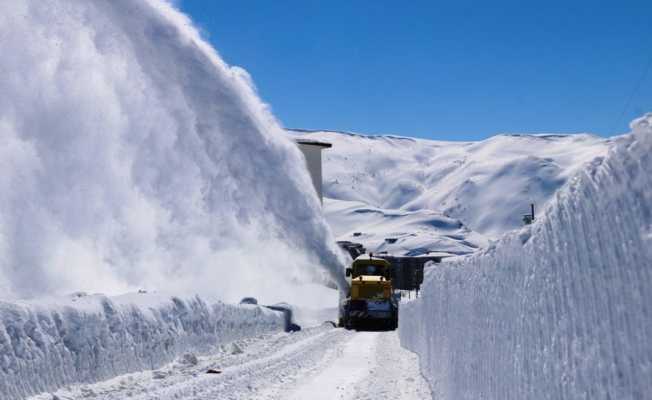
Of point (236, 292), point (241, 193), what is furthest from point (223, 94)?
point (236, 292)

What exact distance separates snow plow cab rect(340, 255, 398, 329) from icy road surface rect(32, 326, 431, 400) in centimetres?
878

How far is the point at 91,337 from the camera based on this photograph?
10625 millimetres

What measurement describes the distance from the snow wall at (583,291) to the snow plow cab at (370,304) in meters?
23.2

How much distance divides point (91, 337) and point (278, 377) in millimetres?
3351

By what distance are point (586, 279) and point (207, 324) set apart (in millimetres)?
14796

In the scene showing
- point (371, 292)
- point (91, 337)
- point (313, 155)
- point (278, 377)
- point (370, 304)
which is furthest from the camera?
point (313, 155)

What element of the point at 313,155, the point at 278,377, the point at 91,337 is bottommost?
the point at 278,377

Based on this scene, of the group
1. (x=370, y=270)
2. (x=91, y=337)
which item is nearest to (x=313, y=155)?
(x=370, y=270)

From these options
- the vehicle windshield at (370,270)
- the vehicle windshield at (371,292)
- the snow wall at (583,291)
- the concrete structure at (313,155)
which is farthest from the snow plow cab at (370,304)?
the concrete structure at (313,155)

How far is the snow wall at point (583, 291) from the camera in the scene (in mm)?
2145

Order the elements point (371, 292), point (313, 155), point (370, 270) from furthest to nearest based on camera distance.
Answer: point (313, 155)
point (370, 270)
point (371, 292)

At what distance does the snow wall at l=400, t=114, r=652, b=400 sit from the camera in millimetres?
2145

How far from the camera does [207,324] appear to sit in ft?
55.2

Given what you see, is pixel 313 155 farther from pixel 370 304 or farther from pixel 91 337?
pixel 91 337
